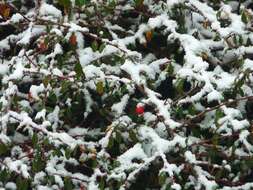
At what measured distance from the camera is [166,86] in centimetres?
303

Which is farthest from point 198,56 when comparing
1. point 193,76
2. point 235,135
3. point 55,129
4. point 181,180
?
point 55,129

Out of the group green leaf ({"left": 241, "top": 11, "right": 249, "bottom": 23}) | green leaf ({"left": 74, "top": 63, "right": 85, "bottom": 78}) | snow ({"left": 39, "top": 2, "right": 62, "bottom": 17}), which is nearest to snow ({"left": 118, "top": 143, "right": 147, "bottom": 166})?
green leaf ({"left": 74, "top": 63, "right": 85, "bottom": 78})

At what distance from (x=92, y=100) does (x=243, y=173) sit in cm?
97

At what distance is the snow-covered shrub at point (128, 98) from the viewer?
245 centimetres

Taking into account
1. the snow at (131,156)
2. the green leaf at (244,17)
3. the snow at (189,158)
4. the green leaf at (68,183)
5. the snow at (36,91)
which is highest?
the green leaf at (244,17)

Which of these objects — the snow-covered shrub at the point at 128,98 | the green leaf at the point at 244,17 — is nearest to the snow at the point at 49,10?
the snow-covered shrub at the point at 128,98

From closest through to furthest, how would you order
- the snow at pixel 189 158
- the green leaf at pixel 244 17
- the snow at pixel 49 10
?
the snow at pixel 189 158 < the green leaf at pixel 244 17 < the snow at pixel 49 10

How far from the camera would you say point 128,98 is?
2777 millimetres

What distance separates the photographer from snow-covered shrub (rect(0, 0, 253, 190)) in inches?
96.4

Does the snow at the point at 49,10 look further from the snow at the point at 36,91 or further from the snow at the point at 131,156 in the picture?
the snow at the point at 131,156

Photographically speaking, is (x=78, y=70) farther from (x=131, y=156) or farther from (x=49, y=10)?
(x=49, y=10)

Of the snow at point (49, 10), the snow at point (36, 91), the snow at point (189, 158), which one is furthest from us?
the snow at point (49, 10)

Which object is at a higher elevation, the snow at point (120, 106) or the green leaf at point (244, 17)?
the green leaf at point (244, 17)

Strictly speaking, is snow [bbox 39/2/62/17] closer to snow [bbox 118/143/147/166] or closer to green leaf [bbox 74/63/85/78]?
green leaf [bbox 74/63/85/78]
